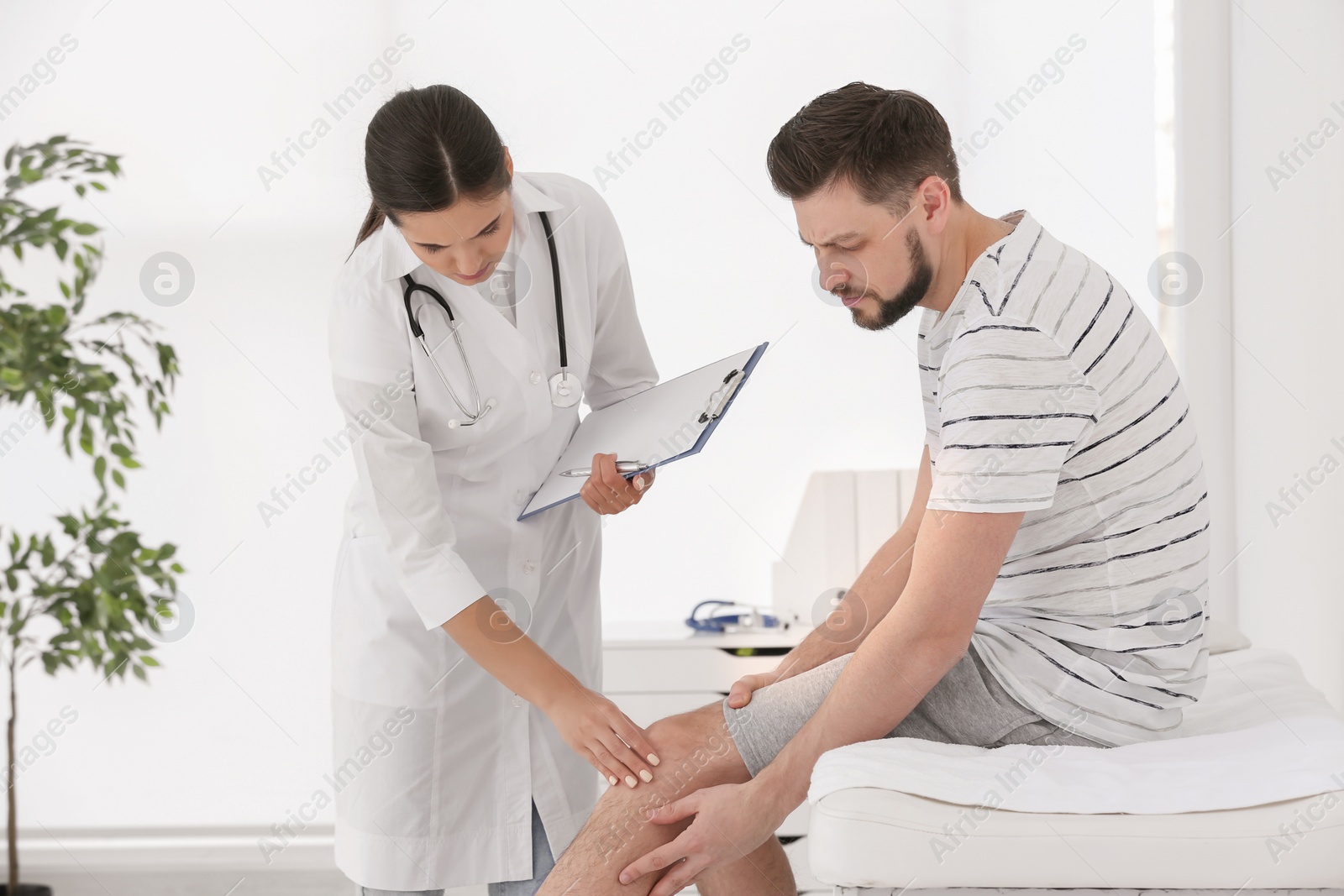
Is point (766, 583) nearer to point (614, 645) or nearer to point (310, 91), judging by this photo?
point (614, 645)

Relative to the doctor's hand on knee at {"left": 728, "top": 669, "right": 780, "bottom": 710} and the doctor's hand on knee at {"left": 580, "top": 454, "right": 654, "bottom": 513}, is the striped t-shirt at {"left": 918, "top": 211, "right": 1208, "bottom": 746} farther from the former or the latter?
the doctor's hand on knee at {"left": 580, "top": 454, "right": 654, "bottom": 513}

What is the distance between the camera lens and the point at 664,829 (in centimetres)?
117

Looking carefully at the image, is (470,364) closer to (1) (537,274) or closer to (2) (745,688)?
(1) (537,274)

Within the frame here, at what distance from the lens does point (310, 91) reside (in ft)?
8.67

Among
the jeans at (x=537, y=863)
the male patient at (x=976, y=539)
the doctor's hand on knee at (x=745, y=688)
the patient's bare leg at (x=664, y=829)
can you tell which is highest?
the male patient at (x=976, y=539)

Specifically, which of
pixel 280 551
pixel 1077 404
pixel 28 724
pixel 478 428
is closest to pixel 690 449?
pixel 478 428

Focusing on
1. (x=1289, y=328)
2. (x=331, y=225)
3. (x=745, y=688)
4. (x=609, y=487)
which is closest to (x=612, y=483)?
(x=609, y=487)

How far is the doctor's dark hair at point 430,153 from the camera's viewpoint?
3.84 feet

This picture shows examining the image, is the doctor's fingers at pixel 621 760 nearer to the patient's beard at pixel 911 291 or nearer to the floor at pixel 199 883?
the patient's beard at pixel 911 291

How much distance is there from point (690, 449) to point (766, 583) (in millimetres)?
1555

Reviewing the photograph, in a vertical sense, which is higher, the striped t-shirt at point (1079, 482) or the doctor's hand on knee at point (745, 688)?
the striped t-shirt at point (1079, 482)

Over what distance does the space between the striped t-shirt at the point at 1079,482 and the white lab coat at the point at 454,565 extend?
0.57m

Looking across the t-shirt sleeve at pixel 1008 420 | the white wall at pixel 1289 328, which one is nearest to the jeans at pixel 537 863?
the t-shirt sleeve at pixel 1008 420

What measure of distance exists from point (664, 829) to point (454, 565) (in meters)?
0.41
